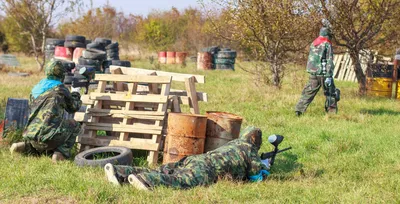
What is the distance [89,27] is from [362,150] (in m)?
33.5

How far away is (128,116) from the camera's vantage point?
7.30 m

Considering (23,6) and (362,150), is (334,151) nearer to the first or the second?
(362,150)

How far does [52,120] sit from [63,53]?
16733 mm

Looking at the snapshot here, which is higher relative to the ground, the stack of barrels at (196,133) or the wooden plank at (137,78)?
the wooden plank at (137,78)

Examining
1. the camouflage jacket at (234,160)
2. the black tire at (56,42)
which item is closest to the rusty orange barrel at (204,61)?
the black tire at (56,42)

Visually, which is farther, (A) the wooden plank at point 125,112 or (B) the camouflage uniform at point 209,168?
(A) the wooden plank at point 125,112

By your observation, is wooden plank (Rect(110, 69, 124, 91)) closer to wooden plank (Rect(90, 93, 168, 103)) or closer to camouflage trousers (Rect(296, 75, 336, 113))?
wooden plank (Rect(90, 93, 168, 103))

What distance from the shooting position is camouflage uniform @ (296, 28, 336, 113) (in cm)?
1083

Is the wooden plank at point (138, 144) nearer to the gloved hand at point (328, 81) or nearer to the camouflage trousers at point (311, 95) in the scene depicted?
the camouflage trousers at point (311, 95)

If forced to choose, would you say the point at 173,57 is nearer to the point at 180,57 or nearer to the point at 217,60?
the point at 180,57

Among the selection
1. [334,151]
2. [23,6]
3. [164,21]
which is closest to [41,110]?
[334,151]

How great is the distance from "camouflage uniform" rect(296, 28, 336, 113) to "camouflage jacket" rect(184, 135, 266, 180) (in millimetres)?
5109

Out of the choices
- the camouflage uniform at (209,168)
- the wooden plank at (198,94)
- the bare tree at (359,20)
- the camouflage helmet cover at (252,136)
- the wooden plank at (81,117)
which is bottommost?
the camouflage uniform at (209,168)

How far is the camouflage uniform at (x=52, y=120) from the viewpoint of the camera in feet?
22.4
